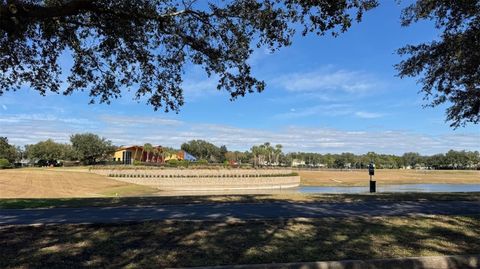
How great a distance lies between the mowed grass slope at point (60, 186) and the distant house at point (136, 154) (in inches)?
2265

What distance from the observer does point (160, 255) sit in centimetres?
790

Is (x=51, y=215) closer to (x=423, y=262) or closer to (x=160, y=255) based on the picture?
(x=160, y=255)

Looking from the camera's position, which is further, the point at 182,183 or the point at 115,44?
the point at 182,183

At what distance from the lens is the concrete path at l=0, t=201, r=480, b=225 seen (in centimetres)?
1206

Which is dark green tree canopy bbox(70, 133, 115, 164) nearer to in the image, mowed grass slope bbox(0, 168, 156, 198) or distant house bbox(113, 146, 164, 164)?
distant house bbox(113, 146, 164, 164)

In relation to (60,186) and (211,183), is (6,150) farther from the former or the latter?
(60,186)

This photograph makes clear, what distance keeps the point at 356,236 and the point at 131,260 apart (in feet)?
14.4

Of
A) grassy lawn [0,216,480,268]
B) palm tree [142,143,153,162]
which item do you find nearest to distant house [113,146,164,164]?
palm tree [142,143,153,162]

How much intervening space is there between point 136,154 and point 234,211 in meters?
104

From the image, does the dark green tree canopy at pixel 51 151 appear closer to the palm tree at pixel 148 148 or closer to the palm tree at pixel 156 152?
the palm tree at pixel 148 148

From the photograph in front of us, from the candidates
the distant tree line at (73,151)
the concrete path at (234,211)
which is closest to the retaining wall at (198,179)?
the concrete path at (234,211)

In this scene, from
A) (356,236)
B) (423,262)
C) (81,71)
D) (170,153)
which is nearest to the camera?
(423,262)

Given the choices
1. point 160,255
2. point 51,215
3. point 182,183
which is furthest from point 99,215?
point 182,183

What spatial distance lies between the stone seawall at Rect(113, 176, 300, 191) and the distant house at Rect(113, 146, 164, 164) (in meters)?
52.2
